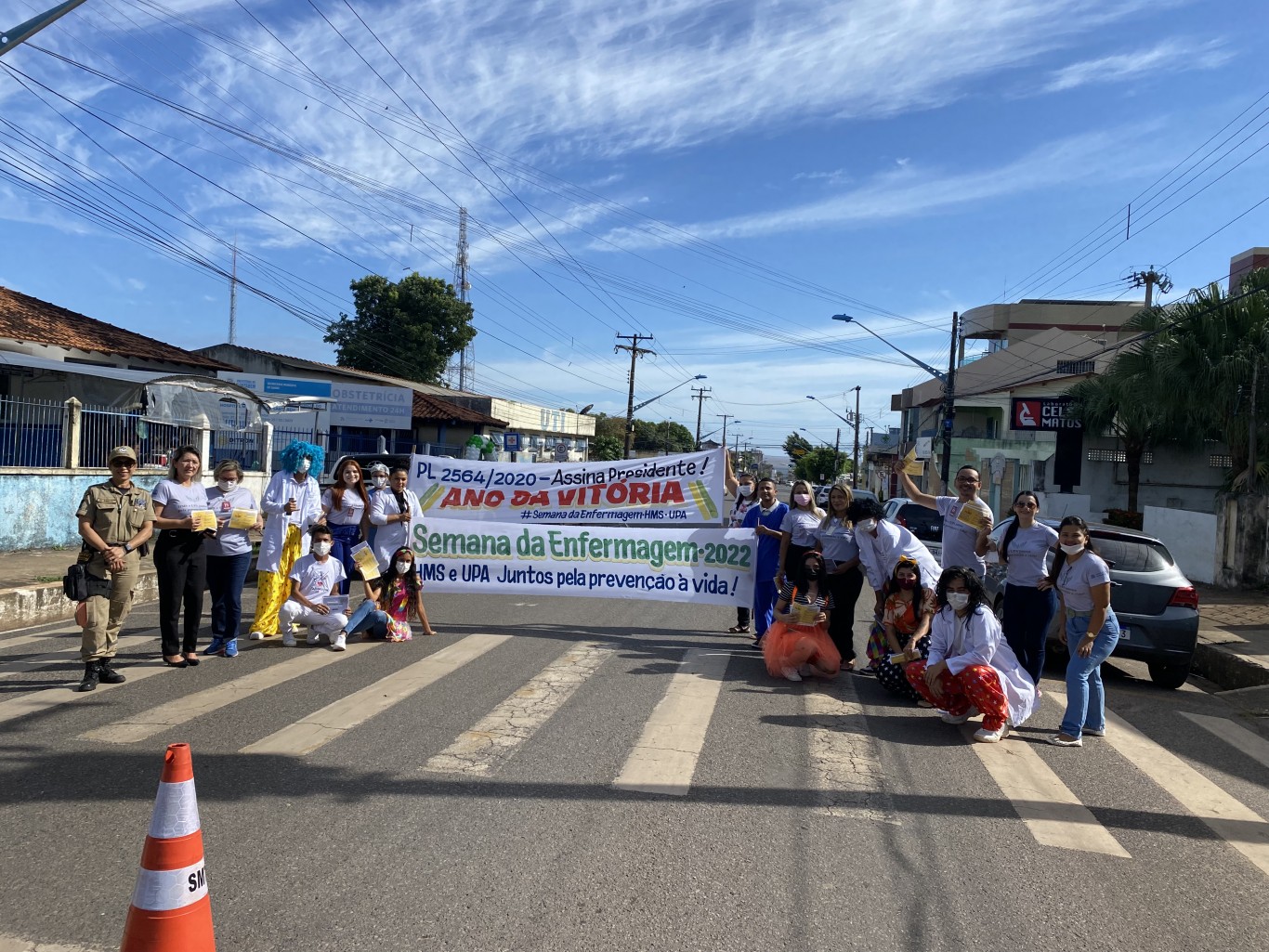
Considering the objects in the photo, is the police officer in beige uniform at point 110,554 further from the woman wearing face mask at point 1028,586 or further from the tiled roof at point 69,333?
the tiled roof at point 69,333

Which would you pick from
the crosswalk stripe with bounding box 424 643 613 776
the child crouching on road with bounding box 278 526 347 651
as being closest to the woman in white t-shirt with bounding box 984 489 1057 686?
the crosswalk stripe with bounding box 424 643 613 776

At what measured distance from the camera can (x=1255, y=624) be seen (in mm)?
13062

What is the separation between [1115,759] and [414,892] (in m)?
4.73

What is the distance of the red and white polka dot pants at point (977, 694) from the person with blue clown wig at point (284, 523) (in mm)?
5677

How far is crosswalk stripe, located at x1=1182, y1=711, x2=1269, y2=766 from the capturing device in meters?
7.01

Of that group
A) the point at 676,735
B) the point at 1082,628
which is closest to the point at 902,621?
the point at 1082,628

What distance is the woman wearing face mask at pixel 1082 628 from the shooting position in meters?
6.72

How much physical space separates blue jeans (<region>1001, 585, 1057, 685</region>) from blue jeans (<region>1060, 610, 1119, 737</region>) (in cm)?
46

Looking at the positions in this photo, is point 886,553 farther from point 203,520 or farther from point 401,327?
point 401,327

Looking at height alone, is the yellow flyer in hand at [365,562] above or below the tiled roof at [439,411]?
below

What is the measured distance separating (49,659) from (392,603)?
283 cm

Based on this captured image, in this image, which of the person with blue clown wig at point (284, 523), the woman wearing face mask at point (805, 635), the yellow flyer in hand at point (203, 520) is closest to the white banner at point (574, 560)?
the person with blue clown wig at point (284, 523)

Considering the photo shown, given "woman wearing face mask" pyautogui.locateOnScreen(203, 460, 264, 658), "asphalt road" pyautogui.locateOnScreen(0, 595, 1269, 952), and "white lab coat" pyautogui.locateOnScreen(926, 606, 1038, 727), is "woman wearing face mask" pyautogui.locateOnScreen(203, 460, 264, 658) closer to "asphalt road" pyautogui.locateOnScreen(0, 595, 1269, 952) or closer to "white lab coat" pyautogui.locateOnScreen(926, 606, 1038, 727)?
"asphalt road" pyautogui.locateOnScreen(0, 595, 1269, 952)

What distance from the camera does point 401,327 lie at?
167 feet
